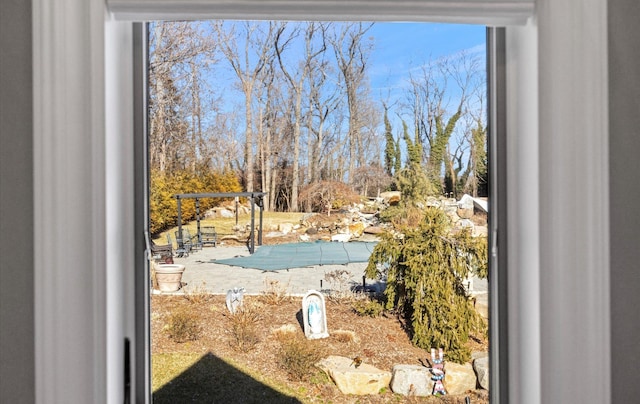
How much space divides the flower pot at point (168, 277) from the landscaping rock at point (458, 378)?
72 cm

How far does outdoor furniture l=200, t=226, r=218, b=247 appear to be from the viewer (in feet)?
3.71

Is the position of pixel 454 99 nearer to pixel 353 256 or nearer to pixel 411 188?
pixel 411 188

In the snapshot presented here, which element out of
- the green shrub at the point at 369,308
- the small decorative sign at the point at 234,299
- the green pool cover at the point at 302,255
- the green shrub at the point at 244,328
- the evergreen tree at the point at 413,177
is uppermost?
the evergreen tree at the point at 413,177

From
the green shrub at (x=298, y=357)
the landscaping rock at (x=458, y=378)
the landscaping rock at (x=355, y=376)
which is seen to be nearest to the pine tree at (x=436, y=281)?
the landscaping rock at (x=458, y=378)

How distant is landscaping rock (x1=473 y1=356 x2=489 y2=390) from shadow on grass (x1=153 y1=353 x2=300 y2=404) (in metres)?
0.47

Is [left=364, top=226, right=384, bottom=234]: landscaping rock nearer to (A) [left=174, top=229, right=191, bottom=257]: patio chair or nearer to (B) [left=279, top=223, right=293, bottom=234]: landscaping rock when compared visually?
(B) [left=279, top=223, right=293, bottom=234]: landscaping rock

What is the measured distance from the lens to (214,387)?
3.63 feet

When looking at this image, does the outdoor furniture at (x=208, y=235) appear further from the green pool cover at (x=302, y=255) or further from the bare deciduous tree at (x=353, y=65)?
the bare deciduous tree at (x=353, y=65)

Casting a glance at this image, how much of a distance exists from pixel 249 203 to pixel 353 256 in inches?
12.1

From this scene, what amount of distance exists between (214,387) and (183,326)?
174mm

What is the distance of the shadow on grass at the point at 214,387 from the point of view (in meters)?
1.10
